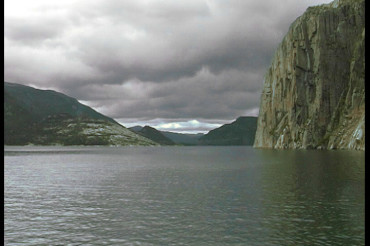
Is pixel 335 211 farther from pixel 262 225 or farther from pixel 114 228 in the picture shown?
pixel 114 228

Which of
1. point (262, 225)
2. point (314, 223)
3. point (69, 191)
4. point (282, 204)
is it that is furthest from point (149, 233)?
point (69, 191)

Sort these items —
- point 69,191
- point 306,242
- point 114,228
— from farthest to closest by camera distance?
point 69,191 → point 114,228 → point 306,242

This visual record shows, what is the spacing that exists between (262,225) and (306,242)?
5.72 m

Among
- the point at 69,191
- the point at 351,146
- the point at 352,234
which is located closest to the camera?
the point at 352,234

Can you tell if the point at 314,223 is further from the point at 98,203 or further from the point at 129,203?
the point at 98,203

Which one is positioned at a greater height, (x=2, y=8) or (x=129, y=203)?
(x=2, y=8)

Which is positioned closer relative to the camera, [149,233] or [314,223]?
[149,233]

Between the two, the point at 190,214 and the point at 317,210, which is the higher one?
the point at 317,210

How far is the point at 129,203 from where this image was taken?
44375mm

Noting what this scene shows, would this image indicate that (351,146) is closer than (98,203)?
No

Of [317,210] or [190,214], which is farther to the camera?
[317,210]

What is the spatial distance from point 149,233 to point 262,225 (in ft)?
33.2

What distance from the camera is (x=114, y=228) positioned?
1249 inches

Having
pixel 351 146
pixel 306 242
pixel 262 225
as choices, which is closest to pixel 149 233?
pixel 262 225
